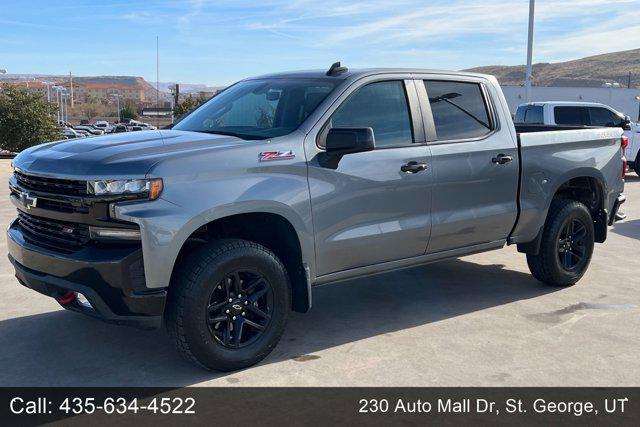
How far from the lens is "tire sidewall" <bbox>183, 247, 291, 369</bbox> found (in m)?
4.10

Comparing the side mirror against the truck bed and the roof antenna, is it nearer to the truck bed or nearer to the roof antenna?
the roof antenna

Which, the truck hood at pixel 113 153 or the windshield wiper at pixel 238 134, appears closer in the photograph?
the truck hood at pixel 113 153

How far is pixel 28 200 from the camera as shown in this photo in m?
4.43

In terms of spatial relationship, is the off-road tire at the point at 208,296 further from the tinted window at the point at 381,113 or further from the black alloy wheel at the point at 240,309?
the tinted window at the point at 381,113

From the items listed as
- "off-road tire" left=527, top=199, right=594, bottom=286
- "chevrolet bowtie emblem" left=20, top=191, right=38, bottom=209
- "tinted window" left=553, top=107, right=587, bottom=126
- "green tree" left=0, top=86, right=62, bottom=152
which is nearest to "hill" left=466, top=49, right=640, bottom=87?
"green tree" left=0, top=86, right=62, bottom=152

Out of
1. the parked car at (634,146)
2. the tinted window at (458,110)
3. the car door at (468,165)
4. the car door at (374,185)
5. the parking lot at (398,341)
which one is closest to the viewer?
the parking lot at (398,341)

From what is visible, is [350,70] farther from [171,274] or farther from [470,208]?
[171,274]

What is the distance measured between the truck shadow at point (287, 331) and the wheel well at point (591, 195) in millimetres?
881

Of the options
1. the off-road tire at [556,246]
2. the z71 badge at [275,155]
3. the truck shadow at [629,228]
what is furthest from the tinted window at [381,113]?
the truck shadow at [629,228]

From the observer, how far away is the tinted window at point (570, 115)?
52.0 feet

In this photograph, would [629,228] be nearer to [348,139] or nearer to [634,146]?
[348,139]

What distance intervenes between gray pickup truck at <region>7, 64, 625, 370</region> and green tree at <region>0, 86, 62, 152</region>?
23.8 meters

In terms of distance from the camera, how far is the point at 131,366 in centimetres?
451

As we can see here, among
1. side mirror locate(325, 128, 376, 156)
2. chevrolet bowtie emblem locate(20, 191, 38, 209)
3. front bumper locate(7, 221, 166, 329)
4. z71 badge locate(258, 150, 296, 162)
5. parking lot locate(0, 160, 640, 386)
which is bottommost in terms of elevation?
parking lot locate(0, 160, 640, 386)
